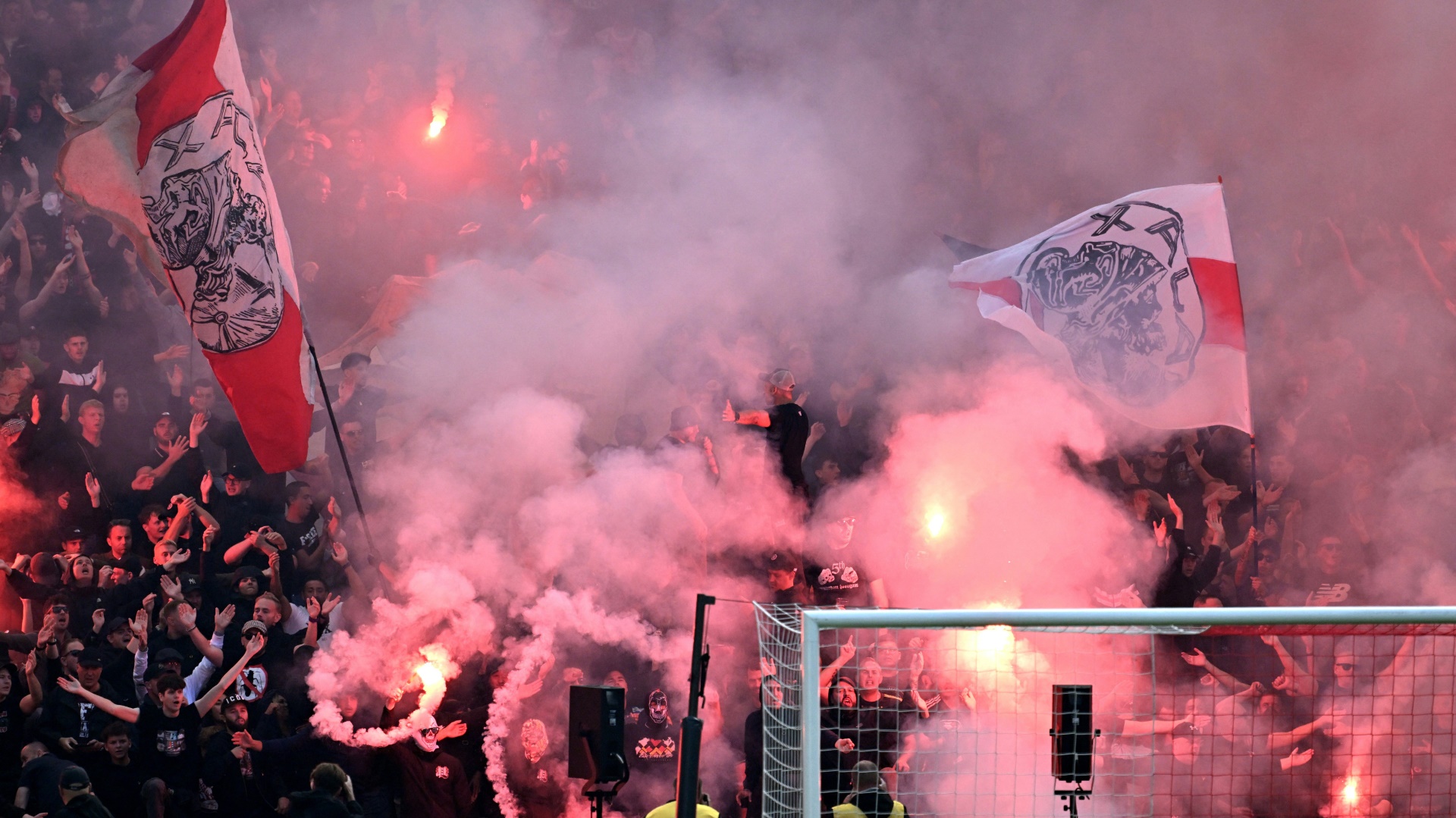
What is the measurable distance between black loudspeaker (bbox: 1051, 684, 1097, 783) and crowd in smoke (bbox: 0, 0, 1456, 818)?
Result: 99 centimetres

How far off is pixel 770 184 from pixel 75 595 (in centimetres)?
501

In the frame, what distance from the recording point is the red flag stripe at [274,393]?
5.77 meters

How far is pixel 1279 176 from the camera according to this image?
901 cm

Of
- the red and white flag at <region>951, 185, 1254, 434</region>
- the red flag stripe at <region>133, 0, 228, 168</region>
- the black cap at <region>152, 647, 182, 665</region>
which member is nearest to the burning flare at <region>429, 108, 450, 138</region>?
the red flag stripe at <region>133, 0, 228, 168</region>

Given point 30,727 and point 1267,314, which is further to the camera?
point 1267,314

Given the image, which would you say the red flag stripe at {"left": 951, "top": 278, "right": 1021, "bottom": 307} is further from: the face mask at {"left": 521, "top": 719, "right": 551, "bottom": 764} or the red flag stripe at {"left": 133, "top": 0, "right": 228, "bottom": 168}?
the red flag stripe at {"left": 133, "top": 0, "right": 228, "bottom": 168}

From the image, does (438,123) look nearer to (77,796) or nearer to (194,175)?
(194,175)

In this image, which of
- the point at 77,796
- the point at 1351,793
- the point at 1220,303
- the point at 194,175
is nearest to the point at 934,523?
the point at 1220,303

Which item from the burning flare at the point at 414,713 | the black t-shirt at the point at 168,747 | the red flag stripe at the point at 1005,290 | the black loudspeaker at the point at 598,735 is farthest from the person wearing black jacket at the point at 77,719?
the red flag stripe at the point at 1005,290

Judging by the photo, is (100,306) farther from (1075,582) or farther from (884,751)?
(1075,582)

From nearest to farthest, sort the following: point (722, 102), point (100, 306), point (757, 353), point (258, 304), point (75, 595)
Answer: point (258, 304), point (75, 595), point (100, 306), point (757, 353), point (722, 102)

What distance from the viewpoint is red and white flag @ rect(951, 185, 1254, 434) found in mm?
6363

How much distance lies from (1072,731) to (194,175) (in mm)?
4350

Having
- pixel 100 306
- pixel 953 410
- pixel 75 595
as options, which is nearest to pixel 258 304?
pixel 100 306
